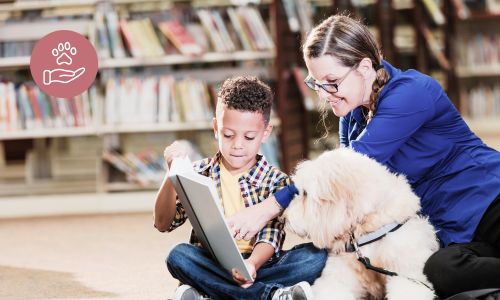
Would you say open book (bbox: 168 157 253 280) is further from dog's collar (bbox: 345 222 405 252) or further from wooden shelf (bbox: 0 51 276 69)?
wooden shelf (bbox: 0 51 276 69)

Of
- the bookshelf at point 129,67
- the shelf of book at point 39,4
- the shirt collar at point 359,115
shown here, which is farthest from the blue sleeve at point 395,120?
the shelf of book at point 39,4

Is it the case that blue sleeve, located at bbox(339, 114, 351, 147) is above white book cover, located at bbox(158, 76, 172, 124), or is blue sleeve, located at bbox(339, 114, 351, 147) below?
above

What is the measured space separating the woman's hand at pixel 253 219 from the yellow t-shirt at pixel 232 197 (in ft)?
0.50

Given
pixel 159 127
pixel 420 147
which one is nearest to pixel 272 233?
pixel 420 147

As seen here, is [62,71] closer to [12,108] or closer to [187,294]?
[12,108]

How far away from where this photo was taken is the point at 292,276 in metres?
2.39

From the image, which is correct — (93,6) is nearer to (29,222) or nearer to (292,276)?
(29,222)

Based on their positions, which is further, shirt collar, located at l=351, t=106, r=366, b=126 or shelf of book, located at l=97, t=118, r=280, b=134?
shelf of book, located at l=97, t=118, r=280, b=134

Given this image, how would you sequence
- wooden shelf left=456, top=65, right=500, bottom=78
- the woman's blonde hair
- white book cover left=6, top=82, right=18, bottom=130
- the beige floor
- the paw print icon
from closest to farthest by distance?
1. the woman's blonde hair
2. the beige floor
3. the paw print icon
4. white book cover left=6, top=82, right=18, bottom=130
5. wooden shelf left=456, top=65, right=500, bottom=78

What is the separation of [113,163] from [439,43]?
12.9 ft

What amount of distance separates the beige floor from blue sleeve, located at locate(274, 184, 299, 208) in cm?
72

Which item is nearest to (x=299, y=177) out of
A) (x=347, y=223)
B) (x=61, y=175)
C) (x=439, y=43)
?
(x=347, y=223)

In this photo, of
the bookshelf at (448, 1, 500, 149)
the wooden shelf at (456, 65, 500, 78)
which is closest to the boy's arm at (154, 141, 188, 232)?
the bookshelf at (448, 1, 500, 149)

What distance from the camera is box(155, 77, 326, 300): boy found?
2.33 m
